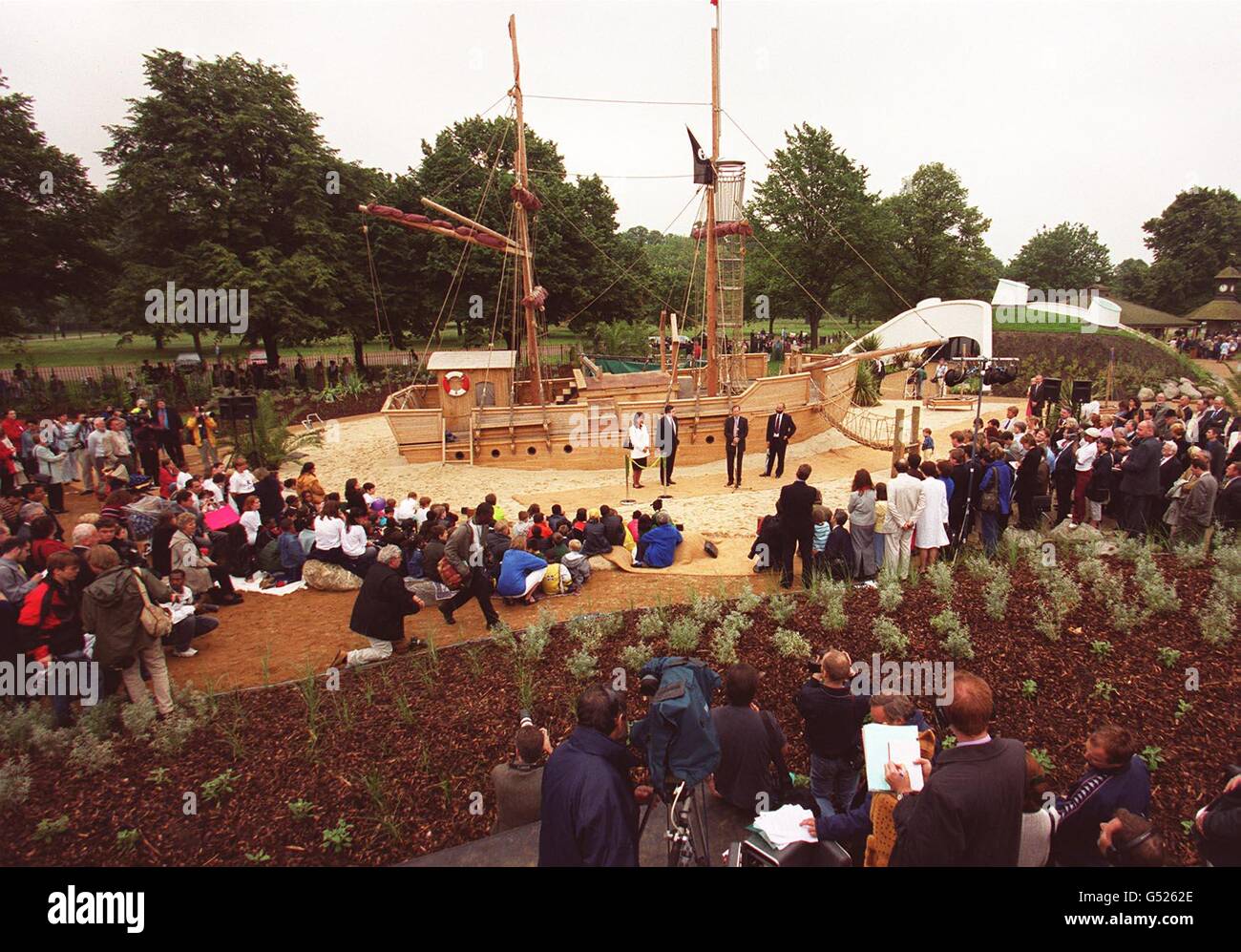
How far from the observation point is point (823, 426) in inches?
839

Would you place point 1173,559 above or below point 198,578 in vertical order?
above

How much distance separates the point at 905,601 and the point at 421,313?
32.5 meters

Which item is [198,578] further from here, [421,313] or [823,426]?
[421,313]

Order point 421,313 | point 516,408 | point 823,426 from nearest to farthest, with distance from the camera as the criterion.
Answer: point 516,408 → point 823,426 → point 421,313

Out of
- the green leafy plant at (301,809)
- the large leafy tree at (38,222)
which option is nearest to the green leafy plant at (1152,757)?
the green leafy plant at (301,809)

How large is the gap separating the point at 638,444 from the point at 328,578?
8.11m

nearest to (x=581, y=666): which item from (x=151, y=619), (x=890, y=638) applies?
(x=890, y=638)

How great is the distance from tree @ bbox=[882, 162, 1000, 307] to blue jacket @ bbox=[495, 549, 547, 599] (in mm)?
42661

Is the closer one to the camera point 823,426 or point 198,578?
point 198,578

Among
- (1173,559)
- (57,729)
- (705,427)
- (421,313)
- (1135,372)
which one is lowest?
(57,729)

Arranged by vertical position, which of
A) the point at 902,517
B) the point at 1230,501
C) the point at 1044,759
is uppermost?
the point at 1230,501

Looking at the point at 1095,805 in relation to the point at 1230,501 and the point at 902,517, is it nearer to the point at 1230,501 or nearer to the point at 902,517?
the point at 902,517

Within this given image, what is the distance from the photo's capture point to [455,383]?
1827cm
